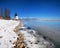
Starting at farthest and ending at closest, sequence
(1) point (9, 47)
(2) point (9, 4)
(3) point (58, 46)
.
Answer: (2) point (9, 4) < (3) point (58, 46) < (1) point (9, 47)

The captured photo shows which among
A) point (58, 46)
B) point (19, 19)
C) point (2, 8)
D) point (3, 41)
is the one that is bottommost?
point (58, 46)

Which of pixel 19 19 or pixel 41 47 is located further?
pixel 19 19

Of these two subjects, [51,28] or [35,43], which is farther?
[51,28]

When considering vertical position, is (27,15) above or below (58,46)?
above

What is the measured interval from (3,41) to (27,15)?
7.23ft

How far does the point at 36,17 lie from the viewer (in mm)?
5668

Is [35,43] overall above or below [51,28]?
below

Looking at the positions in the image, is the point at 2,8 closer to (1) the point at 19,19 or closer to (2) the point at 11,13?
(2) the point at 11,13

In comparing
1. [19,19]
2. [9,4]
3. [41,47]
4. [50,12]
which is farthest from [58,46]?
[9,4]

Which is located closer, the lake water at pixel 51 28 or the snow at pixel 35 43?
the snow at pixel 35 43

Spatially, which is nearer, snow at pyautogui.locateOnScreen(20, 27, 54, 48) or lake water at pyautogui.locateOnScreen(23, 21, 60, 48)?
snow at pyautogui.locateOnScreen(20, 27, 54, 48)

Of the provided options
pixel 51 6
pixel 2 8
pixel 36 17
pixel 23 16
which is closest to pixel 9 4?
pixel 2 8

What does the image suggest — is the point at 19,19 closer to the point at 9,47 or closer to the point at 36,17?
the point at 36,17

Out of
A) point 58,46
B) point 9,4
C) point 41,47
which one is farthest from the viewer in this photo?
point 9,4
